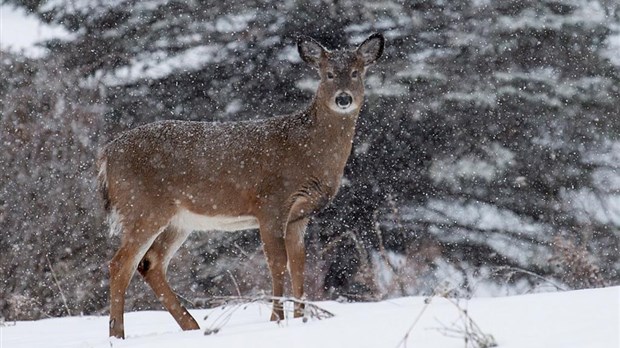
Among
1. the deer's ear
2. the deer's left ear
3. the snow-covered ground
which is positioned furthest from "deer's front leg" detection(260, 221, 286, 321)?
the snow-covered ground

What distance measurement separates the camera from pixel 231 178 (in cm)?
827

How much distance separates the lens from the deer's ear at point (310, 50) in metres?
8.75

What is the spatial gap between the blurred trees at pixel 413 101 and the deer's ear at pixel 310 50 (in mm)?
5486

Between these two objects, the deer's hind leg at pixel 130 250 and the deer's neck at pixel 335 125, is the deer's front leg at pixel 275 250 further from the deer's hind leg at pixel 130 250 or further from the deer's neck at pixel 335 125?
the deer's neck at pixel 335 125

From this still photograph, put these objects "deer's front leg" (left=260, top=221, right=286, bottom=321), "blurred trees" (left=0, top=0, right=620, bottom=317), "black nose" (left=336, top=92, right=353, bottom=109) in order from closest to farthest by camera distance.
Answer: "deer's front leg" (left=260, top=221, right=286, bottom=321) → "black nose" (left=336, top=92, right=353, bottom=109) → "blurred trees" (left=0, top=0, right=620, bottom=317)

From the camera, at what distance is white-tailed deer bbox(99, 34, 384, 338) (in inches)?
315

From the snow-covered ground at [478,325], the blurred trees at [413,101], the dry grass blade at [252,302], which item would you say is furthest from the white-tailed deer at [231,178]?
the blurred trees at [413,101]

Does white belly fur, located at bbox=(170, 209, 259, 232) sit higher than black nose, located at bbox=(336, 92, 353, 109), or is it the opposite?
black nose, located at bbox=(336, 92, 353, 109)

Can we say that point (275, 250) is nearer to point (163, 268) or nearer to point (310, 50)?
point (163, 268)

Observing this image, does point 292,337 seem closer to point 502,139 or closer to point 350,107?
point 350,107

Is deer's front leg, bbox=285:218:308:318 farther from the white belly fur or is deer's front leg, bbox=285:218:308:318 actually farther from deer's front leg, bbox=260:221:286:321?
the white belly fur

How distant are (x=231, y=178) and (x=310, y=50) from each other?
1394mm

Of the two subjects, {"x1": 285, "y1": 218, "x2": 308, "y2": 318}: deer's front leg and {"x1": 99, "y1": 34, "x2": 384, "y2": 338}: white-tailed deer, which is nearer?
{"x1": 99, "y1": 34, "x2": 384, "y2": 338}: white-tailed deer

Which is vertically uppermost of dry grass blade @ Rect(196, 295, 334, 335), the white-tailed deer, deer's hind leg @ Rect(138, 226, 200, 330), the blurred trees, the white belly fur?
dry grass blade @ Rect(196, 295, 334, 335)
